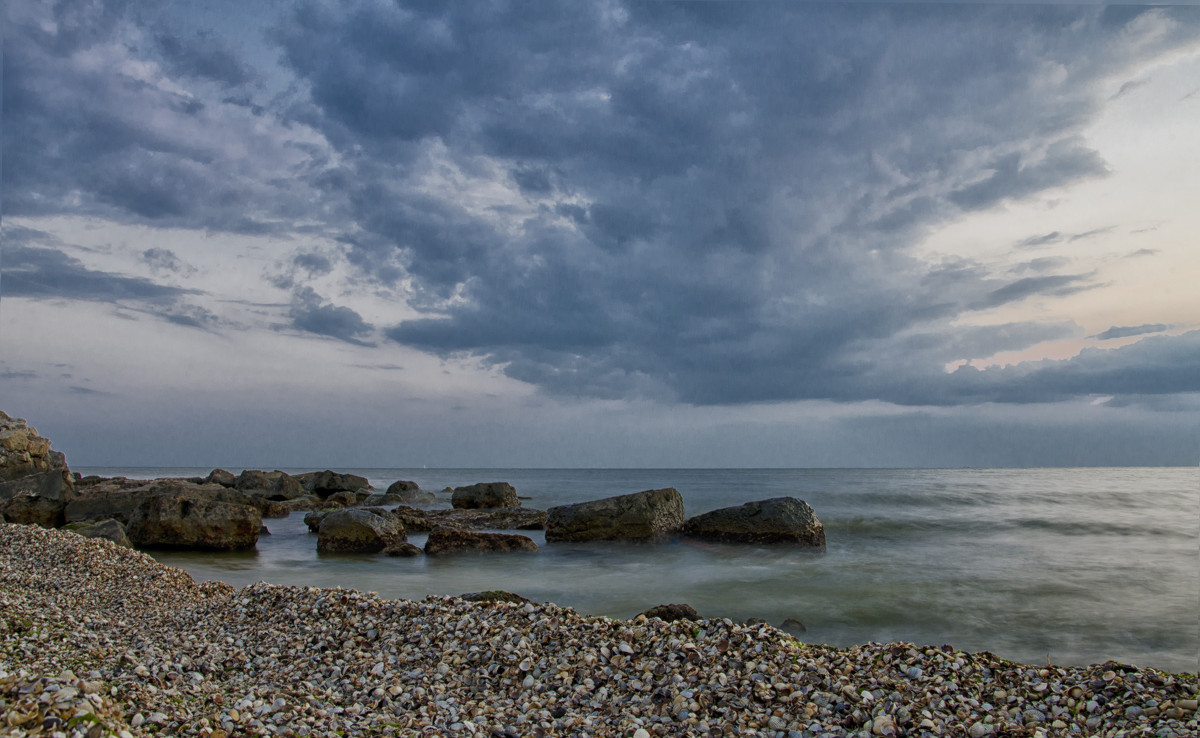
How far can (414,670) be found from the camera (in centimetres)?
585

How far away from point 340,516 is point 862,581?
12.5m

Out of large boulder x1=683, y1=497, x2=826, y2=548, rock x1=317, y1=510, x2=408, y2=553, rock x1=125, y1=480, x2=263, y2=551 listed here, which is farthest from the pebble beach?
large boulder x1=683, y1=497, x2=826, y2=548

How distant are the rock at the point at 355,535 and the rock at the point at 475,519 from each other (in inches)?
138

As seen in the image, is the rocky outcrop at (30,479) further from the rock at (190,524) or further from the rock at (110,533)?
the rock at (110,533)

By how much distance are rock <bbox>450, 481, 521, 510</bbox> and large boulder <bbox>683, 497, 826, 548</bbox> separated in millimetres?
14097

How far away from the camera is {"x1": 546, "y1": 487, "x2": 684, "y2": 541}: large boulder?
18125 millimetres

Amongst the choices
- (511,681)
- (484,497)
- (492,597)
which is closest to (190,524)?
(492,597)

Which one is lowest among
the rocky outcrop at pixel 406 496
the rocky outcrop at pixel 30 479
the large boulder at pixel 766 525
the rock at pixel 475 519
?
the rocky outcrop at pixel 406 496

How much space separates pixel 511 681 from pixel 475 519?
1985 cm

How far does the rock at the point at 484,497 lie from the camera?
29.9 metres

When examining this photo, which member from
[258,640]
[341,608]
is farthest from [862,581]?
[258,640]

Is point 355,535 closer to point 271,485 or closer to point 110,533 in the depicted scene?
point 110,533

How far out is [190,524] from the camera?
15.4m

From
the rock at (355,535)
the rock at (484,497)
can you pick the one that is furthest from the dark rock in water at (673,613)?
the rock at (484,497)
